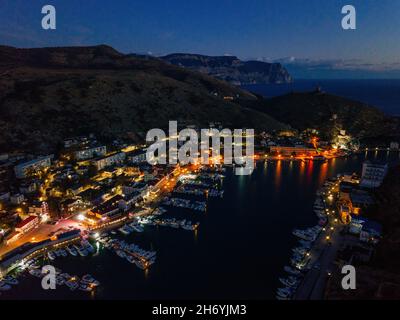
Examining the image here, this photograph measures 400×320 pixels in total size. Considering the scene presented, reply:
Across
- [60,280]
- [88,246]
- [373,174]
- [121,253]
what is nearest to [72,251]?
[88,246]

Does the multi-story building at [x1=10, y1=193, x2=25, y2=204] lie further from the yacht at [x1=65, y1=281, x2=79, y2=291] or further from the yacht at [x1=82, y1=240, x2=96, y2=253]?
the yacht at [x1=65, y1=281, x2=79, y2=291]

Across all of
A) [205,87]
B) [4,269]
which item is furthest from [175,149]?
[205,87]

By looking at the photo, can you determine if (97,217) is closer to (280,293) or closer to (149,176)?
(149,176)

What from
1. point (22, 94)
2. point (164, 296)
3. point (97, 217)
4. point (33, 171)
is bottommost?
point (164, 296)

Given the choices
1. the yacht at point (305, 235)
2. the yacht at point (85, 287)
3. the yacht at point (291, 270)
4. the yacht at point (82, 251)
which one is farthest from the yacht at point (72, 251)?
the yacht at point (305, 235)

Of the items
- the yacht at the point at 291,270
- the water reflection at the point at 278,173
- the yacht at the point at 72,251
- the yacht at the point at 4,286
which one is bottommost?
the yacht at the point at 4,286

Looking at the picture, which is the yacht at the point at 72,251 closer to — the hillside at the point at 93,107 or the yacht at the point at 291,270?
the yacht at the point at 291,270

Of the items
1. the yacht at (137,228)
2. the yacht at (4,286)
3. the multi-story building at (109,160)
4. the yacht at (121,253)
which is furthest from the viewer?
the multi-story building at (109,160)
